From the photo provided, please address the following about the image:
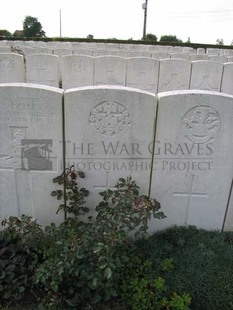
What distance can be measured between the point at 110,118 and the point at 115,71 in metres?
4.87

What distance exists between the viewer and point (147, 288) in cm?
218

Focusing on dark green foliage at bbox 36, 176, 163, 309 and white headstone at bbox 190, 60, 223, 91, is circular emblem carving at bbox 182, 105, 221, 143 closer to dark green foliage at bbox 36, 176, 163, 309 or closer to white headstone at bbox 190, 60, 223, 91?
dark green foliage at bbox 36, 176, 163, 309

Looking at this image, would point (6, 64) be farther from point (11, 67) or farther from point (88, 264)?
point (88, 264)

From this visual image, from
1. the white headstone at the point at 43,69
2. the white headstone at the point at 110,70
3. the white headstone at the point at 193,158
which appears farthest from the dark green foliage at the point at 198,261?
the white headstone at the point at 43,69

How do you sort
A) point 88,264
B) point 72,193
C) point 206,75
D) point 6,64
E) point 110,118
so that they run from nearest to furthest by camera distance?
point 88,264 → point 110,118 → point 72,193 → point 6,64 → point 206,75

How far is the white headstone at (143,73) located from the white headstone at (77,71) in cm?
89

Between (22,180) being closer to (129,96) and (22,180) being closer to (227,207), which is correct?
(129,96)

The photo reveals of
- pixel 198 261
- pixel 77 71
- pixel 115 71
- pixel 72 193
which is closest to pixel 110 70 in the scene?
pixel 115 71

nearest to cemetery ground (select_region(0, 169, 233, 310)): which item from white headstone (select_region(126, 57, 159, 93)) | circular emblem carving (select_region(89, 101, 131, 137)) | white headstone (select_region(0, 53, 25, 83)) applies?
circular emblem carving (select_region(89, 101, 131, 137))

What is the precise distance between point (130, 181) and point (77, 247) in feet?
2.68

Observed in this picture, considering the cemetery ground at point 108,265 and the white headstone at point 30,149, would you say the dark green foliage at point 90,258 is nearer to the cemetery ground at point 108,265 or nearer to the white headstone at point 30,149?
the cemetery ground at point 108,265

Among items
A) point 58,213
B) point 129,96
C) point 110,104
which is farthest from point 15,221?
point 129,96

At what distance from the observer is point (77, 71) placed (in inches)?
272

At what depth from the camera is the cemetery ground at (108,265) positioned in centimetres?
200
